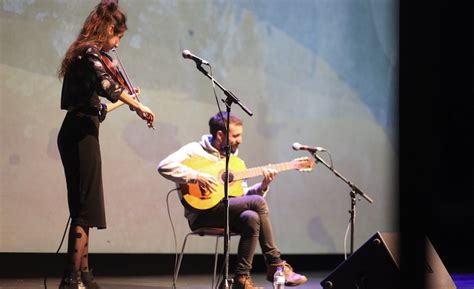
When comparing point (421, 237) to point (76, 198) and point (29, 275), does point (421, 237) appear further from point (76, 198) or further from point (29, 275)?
point (29, 275)

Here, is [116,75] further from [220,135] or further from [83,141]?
[220,135]

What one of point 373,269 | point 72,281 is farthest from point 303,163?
point 72,281

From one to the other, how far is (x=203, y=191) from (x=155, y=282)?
105 cm

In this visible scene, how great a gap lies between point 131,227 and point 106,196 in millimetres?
330

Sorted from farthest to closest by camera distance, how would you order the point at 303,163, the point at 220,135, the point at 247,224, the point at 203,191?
the point at 303,163
the point at 220,135
the point at 203,191
the point at 247,224

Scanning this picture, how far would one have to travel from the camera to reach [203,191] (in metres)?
3.85

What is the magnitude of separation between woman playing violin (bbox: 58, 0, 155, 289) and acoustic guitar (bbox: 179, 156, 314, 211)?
0.90 metres

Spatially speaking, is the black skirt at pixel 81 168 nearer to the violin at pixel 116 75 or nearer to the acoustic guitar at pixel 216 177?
the violin at pixel 116 75

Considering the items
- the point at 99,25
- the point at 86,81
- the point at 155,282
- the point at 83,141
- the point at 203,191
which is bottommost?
the point at 155,282

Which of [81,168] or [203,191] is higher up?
[81,168]

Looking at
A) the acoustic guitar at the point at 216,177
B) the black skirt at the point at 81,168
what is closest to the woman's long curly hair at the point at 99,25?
the black skirt at the point at 81,168

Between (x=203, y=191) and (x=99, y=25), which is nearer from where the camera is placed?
(x=99, y=25)

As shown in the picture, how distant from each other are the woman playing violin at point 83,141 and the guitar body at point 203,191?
0.89m

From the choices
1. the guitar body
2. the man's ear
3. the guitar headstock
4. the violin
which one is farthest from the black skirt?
the guitar headstock
